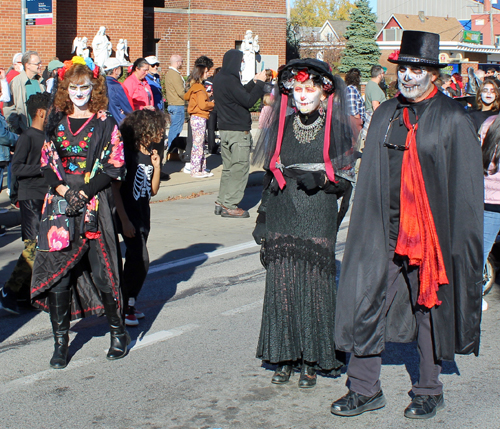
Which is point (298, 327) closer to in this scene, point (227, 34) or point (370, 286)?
point (370, 286)

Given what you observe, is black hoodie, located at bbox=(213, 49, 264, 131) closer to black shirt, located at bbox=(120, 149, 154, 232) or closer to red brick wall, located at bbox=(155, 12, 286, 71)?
black shirt, located at bbox=(120, 149, 154, 232)

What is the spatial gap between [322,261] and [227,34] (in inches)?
1154

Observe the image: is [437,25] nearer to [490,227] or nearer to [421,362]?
[490,227]

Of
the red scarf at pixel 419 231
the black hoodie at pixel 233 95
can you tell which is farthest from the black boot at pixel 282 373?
the black hoodie at pixel 233 95

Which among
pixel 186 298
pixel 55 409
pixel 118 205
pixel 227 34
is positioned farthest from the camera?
pixel 227 34

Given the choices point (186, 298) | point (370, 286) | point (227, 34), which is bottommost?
point (186, 298)

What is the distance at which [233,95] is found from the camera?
952 centimetres

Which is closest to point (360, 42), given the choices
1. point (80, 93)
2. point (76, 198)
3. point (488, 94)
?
point (488, 94)

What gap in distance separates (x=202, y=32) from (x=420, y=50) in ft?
95.3

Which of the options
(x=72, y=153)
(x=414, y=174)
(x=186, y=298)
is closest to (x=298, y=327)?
(x=414, y=174)

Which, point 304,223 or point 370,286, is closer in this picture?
point 370,286

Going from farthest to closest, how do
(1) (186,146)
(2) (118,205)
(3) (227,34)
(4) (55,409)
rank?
1. (3) (227,34)
2. (1) (186,146)
3. (2) (118,205)
4. (4) (55,409)

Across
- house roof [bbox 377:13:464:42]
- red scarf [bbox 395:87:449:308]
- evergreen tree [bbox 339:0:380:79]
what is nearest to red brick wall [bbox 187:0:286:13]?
evergreen tree [bbox 339:0:380:79]

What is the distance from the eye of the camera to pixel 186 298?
6.30 meters
